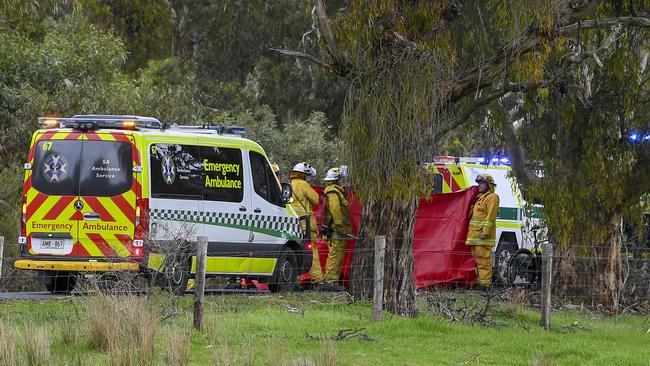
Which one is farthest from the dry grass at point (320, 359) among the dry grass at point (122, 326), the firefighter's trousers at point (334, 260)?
the firefighter's trousers at point (334, 260)

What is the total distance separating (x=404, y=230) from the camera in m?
15.0

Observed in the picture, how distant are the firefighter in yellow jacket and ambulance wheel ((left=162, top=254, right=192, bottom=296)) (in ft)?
16.8

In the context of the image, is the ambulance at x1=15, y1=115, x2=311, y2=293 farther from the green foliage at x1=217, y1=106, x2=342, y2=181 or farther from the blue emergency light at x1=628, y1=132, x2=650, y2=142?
Result: the green foliage at x1=217, y1=106, x2=342, y2=181

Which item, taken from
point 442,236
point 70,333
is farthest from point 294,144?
point 70,333

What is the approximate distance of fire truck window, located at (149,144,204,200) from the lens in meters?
16.0

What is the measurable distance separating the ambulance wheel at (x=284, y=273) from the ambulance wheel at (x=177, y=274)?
2169mm

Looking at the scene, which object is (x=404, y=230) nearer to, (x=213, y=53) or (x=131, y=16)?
(x=131, y=16)

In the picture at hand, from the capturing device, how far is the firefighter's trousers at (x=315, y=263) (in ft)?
61.8

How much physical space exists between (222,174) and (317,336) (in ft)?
16.2

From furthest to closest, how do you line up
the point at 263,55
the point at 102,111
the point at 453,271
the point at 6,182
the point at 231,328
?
the point at 263,55 < the point at 102,111 < the point at 6,182 < the point at 453,271 < the point at 231,328

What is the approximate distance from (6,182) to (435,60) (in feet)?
32.2

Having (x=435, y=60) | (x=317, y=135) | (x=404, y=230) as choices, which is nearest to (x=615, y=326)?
(x=404, y=230)

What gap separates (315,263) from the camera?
1905 cm

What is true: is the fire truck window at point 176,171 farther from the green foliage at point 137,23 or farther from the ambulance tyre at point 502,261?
the green foliage at point 137,23
